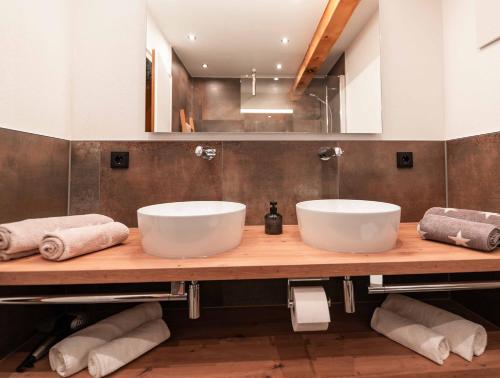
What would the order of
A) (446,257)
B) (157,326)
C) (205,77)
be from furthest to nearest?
(205,77)
(157,326)
(446,257)

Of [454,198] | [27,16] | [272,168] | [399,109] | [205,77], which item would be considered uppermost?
[27,16]

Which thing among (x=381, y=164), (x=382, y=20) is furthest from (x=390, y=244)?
(x=382, y=20)

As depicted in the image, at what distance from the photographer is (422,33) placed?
140cm

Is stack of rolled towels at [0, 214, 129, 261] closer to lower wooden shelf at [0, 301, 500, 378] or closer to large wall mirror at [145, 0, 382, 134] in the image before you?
lower wooden shelf at [0, 301, 500, 378]

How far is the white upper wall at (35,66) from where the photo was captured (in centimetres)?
96

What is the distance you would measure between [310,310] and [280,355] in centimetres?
24

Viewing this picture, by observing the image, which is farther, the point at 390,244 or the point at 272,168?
the point at 272,168

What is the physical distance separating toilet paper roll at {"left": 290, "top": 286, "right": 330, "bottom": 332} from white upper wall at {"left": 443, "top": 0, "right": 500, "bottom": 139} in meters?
1.04


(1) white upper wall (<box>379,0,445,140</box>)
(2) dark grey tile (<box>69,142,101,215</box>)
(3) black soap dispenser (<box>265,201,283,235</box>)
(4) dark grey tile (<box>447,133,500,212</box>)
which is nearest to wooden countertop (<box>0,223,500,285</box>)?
(3) black soap dispenser (<box>265,201,283,235</box>)

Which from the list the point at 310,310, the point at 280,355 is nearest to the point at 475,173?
the point at 310,310

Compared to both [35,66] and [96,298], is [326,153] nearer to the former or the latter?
[96,298]

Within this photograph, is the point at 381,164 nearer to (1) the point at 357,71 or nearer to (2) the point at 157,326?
(1) the point at 357,71

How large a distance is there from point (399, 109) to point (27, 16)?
5.53 ft

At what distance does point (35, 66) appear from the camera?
3.54ft
